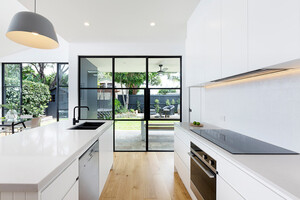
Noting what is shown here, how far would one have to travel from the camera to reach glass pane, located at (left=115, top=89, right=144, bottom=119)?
3.99 meters

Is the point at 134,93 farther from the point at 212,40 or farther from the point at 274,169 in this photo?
the point at 274,169

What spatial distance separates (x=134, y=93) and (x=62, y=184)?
3.09m

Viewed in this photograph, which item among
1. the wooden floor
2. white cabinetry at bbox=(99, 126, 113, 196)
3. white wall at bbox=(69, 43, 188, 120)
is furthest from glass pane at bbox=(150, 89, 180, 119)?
white cabinetry at bbox=(99, 126, 113, 196)

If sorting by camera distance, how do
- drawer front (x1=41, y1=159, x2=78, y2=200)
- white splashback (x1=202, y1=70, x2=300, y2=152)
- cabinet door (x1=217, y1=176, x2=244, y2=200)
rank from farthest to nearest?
white splashback (x1=202, y1=70, x2=300, y2=152), cabinet door (x1=217, y1=176, x2=244, y2=200), drawer front (x1=41, y1=159, x2=78, y2=200)

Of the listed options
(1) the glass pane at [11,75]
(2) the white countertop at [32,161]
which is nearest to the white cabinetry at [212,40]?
(2) the white countertop at [32,161]

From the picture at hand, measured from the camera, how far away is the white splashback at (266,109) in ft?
4.08

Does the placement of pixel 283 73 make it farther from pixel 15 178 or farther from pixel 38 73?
pixel 38 73

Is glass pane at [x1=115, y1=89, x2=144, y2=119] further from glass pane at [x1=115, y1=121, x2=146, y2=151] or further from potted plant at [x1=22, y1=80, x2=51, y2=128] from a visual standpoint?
Result: potted plant at [x1=22, y1=80, x2=51, y2=128]

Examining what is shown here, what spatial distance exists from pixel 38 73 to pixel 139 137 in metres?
4.53

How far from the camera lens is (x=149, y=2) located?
2369 mm

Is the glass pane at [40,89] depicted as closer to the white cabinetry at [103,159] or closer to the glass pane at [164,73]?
the glass pane at [164,73]

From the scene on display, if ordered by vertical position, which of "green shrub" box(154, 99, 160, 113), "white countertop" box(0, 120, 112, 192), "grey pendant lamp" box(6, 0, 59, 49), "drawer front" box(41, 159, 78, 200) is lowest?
"drawer front" box(41, 159, 78, 200)

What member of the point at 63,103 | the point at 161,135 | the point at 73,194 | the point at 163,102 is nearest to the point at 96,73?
the point at 163,102

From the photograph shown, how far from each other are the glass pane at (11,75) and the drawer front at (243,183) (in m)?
6.81
